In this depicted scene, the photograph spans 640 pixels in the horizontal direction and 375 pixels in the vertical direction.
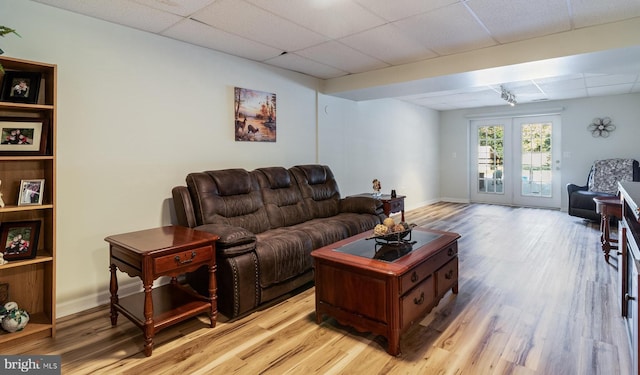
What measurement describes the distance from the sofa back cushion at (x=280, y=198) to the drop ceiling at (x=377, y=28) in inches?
50.6

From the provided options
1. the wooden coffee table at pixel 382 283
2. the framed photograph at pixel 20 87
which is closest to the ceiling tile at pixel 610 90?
the wooden coffee table at pixel 382 283

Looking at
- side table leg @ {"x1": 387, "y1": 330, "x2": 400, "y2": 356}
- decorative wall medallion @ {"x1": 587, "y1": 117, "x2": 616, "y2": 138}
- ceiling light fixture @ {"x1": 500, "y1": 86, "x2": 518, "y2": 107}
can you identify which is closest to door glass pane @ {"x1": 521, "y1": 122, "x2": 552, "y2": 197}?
decorative wall medallion @ {"x1": 587, "y1": 117, "x2": 616, "y2": 138}

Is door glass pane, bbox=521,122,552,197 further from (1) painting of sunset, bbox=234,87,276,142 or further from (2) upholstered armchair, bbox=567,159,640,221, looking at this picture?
(1) painting of sunset, bbox=234,87,276,142

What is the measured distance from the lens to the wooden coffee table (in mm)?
2035

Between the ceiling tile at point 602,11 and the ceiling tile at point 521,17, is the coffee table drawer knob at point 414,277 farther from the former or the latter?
the ceiling tile at point 602,11

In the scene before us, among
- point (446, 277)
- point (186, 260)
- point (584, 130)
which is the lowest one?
point (446, 277)

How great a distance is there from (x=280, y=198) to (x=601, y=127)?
649 cm

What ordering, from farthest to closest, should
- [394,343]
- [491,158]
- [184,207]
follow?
[491,158] → [184,207] → [394,343]

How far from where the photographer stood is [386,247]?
2.48 metres

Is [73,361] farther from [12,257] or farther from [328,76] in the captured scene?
[328,76]

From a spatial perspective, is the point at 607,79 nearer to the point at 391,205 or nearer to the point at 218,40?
the point at 391,205

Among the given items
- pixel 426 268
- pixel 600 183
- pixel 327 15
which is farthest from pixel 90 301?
pixel 600 183

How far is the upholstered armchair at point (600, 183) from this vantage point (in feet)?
18.1

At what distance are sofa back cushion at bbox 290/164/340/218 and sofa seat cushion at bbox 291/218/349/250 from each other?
0.44 metres
